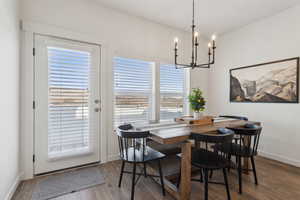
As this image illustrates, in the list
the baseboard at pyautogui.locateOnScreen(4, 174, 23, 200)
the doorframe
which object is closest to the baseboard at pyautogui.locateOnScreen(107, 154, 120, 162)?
the doorframe

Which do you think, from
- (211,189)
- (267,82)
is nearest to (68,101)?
(211,189)

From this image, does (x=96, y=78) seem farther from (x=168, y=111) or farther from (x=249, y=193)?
(x=249, y=193)

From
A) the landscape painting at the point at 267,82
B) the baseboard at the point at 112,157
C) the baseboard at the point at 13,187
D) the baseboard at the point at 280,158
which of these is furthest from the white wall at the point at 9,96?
the baseboard at the point at 280,158

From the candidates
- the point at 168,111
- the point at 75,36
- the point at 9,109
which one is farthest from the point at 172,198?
the point at 75,36

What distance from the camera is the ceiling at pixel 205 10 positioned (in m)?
2.48

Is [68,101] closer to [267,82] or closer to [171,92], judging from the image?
[171,92]

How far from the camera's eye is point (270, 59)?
2834 mm

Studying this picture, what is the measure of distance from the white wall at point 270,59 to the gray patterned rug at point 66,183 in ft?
10.4

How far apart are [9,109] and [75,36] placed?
1.35 meters

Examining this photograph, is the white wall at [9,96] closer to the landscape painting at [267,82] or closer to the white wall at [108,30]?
the white wall at [108,30]

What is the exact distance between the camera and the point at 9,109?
65.7 inches

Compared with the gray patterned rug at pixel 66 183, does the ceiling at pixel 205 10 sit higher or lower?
higher

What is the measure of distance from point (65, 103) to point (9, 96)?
68cm

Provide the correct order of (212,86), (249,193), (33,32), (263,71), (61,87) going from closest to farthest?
A: (249,193)
(33,32)
(61,87)
(263,71)
(212,86)
